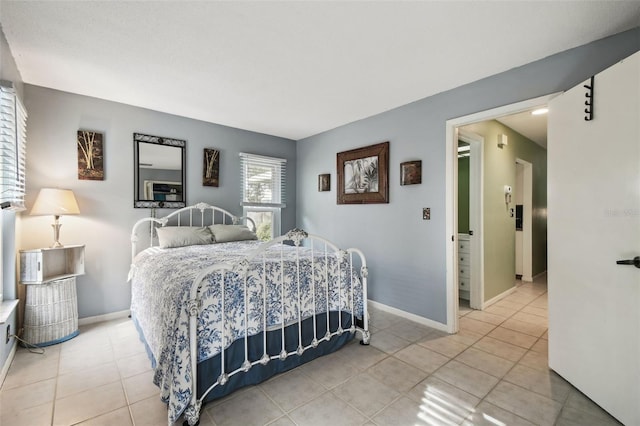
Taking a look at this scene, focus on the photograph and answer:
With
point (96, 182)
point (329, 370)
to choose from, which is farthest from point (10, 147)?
point (329, 370)

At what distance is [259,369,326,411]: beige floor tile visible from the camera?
1810 mm

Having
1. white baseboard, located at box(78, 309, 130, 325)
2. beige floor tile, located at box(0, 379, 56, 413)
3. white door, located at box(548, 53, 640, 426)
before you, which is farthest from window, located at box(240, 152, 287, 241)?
white door, located at box(548, 53, 640, 426)

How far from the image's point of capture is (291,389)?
194cm

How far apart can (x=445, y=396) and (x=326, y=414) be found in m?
0.81

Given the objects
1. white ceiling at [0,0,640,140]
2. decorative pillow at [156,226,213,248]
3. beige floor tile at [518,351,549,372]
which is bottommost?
beige floor tile at [518,351,549,372]

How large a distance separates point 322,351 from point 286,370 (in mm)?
354

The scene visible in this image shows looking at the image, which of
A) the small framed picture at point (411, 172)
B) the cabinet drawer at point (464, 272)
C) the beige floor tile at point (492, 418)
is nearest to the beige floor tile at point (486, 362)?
the beige floor tile at point (492, 418)

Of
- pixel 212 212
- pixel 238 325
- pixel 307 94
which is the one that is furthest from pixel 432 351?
pixel 212 212

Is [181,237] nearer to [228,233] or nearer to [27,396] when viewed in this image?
[228,233]

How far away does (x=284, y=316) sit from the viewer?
2.10 meters

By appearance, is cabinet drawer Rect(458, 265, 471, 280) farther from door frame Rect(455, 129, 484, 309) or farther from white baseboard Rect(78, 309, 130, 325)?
white baseboard Rect(78, 309, 130, 325)

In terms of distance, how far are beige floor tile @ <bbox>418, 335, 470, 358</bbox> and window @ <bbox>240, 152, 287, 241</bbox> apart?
2.83m

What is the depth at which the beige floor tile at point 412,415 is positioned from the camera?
1627 mm

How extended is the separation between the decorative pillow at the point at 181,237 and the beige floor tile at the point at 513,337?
3310 millimetres
